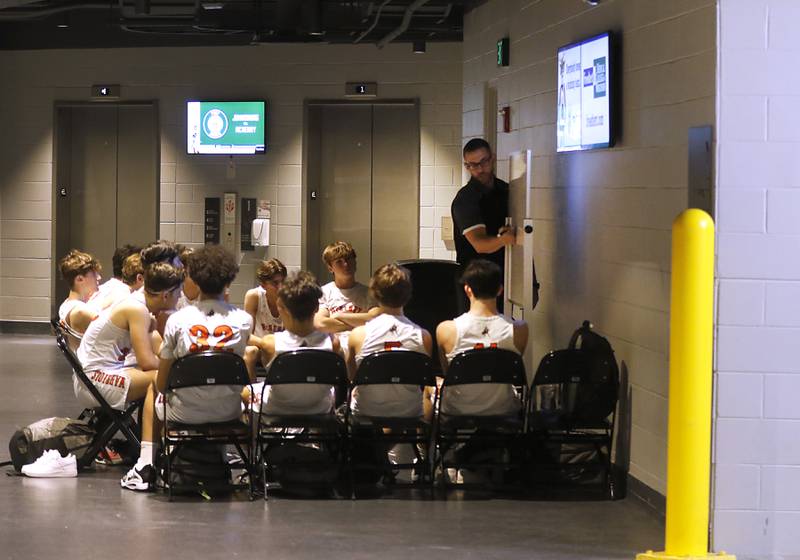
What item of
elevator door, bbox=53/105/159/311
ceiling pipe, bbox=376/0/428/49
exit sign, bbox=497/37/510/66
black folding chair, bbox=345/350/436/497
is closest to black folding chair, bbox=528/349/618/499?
black folding chair, bbox=345/350/436/497

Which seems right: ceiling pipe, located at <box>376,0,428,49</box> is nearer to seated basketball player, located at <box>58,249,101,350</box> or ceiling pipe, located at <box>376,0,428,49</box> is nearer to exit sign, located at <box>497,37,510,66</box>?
exit sign, located at <box>497,37,510,66</box>

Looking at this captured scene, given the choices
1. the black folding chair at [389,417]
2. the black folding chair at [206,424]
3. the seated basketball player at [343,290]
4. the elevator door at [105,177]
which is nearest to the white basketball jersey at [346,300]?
the seated basketball player at [343,290]

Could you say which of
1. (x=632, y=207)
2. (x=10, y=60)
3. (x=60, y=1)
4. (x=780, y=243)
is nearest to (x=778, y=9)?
(x=780, y=243)

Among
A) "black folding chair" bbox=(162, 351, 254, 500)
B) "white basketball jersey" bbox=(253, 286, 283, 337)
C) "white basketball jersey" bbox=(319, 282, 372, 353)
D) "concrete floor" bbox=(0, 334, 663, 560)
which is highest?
"white basketball jersey" bbox=(319, 282, 372, 353)

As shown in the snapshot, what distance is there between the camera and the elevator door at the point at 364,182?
1375 centimetres

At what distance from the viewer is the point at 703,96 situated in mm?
5312

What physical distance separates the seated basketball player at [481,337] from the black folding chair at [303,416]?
55 centimetres

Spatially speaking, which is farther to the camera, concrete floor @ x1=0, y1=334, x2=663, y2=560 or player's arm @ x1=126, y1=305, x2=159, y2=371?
player's arm @ x1=126, y1=305, x2=159, y2=371

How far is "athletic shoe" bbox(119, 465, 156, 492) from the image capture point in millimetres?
6453

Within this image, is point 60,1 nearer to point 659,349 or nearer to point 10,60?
point 10,60

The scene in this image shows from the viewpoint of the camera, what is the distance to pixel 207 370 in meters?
6.20

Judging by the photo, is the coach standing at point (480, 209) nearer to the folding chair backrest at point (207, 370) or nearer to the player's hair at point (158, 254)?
the player's hair at point (158, 254)

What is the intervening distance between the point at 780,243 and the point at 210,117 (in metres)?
9.09

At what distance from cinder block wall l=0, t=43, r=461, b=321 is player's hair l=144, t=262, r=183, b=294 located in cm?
677
